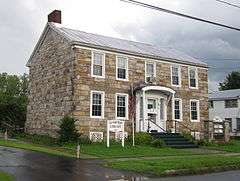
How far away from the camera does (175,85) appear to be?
33.1 m

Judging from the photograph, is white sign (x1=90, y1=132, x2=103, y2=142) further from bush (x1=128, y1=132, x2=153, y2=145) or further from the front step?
the front step

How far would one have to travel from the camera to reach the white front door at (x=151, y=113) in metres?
30.3

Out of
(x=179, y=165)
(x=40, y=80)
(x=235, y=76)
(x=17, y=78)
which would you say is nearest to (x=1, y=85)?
(x=17, y=78)

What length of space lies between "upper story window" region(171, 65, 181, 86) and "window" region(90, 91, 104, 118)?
7.13 meters

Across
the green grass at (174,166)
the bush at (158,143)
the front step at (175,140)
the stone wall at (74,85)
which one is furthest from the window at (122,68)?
the green grass at (174,166)

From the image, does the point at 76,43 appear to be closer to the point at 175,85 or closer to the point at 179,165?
the point at 175,85

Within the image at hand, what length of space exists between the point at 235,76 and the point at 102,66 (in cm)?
5636

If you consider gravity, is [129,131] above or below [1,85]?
below

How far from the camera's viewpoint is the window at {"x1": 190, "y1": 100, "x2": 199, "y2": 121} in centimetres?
3388

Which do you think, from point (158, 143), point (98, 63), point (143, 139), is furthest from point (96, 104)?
point (158, 143)

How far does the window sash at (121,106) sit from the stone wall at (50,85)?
3.70 metres

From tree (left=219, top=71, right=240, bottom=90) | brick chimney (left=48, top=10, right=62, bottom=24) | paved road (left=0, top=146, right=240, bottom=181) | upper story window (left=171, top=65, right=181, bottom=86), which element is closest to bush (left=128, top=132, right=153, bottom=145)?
upper story window (left=171, top=65, right=181, bottom=86)

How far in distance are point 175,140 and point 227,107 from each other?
88.3ft

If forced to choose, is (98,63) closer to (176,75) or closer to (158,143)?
(158,143)
